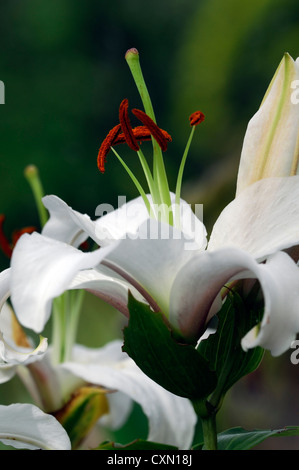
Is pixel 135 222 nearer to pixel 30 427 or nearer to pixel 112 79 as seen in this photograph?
pixel 30 427

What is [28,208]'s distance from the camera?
2.23 meters

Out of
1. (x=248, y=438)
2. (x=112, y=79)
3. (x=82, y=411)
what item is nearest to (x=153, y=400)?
(x=82, y=411)

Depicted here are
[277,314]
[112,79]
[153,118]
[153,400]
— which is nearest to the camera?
[277,314]

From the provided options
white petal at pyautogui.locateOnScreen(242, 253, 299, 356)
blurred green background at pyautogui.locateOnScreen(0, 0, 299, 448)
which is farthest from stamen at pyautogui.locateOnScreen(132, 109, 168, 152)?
blurred green background at pyautogui.locateOnScreen(0, 0, 299, 448)

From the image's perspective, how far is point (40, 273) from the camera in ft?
0.90

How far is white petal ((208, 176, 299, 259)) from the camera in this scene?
1.00ft

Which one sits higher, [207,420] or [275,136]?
[275,136]

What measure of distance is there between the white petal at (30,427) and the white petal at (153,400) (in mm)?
125

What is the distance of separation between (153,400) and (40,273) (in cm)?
23

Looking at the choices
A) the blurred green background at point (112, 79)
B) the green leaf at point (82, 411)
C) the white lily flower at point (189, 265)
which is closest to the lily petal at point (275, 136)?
the white lily flower at point (189, 265)

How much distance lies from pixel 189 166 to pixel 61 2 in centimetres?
95

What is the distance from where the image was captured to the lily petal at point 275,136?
314 millimetres

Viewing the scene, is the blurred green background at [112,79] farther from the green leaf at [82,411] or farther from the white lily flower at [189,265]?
the white lily flower at [189,265]

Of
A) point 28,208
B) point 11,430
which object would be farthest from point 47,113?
point 11,430
